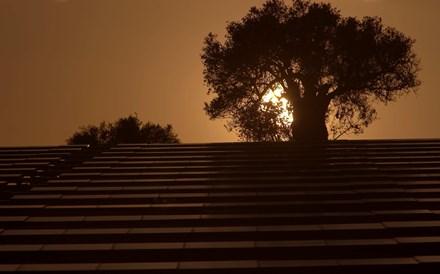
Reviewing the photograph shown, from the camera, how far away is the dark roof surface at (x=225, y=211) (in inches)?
241

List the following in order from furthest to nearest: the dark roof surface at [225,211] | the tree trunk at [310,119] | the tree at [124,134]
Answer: the tree at [124,134]
the tree trunk at [310,119]
the dark roof surface at [225,211]

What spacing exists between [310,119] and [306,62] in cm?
235

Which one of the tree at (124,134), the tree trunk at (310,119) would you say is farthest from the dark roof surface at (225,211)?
the tree at (124,134)

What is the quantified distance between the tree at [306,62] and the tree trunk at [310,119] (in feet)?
0.13

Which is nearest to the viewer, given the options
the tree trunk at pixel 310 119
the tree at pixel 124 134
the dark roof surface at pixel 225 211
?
the dark roof surface at pixel 225 211

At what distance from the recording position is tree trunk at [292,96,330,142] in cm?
2011

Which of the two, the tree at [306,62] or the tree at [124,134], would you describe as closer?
the tree at [306,62]

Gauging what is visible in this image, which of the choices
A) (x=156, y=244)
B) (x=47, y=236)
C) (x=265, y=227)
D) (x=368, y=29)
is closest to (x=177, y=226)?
(x=156, y=244)

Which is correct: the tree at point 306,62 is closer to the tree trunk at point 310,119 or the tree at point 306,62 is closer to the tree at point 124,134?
the tree trunk at point 310,119

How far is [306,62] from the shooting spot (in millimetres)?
21125

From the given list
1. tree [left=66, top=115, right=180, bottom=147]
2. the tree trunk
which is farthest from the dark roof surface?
tree [left=66, top=115, right=180, bottom=147]

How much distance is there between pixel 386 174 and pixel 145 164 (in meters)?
4.55

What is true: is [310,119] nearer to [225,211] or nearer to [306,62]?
[306,62]

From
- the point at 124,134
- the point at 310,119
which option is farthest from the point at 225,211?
the point at 124,134
